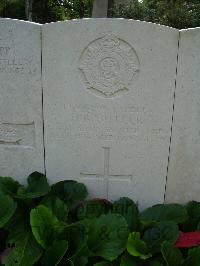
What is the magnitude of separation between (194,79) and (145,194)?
1.03 m

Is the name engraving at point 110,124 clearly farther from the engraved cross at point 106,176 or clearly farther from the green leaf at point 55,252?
the green leaf at point 55,252

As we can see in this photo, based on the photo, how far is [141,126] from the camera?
8.80 feet

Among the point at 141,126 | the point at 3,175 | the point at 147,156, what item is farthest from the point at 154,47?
the point at 3,175

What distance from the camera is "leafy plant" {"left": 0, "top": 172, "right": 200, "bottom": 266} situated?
7.07 feet

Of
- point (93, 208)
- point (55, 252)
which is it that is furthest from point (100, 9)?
point (55, 252)

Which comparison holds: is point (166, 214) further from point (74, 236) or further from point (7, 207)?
point (7, 207)

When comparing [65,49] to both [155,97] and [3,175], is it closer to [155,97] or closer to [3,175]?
[155,97]

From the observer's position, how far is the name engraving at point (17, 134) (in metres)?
2.76

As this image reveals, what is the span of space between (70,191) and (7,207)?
0.55 metres

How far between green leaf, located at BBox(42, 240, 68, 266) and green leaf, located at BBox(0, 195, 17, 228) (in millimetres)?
362

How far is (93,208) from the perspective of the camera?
8.65 ft

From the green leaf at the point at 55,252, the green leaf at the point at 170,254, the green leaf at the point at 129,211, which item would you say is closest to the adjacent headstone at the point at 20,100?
the green leaf at the point at 129,211

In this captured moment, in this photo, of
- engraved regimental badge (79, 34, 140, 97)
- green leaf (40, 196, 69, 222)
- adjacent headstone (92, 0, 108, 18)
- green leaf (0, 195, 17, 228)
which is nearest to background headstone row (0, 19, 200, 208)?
engraved regimental badge (79, 34, 140, 97)

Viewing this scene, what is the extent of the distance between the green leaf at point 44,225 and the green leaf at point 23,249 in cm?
8
